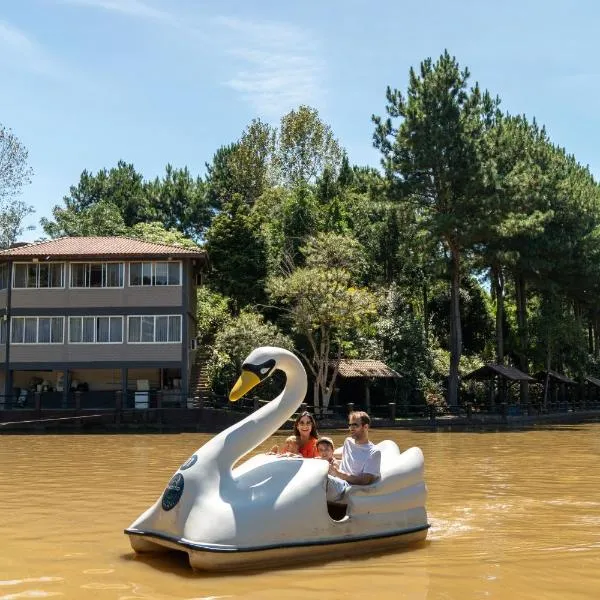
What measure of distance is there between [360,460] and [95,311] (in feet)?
115

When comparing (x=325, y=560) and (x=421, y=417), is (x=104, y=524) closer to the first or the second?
(x=325, y=560)

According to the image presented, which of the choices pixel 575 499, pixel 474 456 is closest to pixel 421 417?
pixel 474 456

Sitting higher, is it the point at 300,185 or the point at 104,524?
the point at 300,185

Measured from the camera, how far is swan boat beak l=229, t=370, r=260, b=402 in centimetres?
862

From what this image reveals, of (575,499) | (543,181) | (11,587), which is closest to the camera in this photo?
(11,587)

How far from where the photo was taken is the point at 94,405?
131ft

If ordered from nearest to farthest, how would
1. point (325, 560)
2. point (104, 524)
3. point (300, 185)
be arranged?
1. point (325, 560)
2. point (104, 524)
3. point (300, 185)

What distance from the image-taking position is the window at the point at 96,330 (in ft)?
139

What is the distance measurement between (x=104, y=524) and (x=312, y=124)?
56.4 m

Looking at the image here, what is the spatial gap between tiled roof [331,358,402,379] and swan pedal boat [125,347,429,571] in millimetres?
31285

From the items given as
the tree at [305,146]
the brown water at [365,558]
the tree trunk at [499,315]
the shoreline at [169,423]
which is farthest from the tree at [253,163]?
the brown water at [365,558]

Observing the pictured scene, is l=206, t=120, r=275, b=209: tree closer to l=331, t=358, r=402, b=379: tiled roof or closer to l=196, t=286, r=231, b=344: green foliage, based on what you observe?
l=196, t=286, r=231, b=344: green foliage

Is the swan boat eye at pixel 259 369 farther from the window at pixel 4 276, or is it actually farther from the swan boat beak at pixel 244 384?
the window at pixel 4 276

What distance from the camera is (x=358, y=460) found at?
30.3ft
